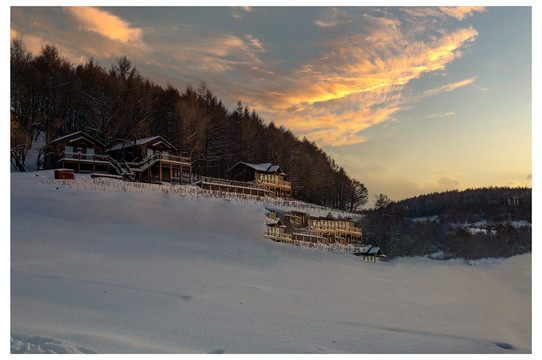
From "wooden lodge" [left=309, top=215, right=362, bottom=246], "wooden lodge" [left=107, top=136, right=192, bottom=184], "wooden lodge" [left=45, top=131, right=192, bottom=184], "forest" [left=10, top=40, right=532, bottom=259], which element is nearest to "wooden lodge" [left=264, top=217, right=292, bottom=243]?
Answer: "wooden lodge" [left=309, top=215, right=362, bottom=246]

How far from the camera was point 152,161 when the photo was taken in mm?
39781

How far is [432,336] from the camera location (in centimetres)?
1240

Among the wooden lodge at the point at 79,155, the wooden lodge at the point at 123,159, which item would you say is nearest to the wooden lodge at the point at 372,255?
the wooden lodge at the point at 123,159

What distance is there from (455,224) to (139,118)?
3957 cm

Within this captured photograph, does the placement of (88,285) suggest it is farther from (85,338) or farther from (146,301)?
(85,338)

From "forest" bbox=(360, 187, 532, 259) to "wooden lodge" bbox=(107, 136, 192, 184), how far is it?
20275mm

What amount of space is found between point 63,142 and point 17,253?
24.0m

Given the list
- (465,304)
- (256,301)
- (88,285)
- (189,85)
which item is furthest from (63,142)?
(465,304)

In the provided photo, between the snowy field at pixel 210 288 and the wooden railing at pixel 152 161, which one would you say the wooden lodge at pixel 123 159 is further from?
the snowy field at pixel 210 288

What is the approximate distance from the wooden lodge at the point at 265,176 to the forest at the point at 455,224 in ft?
38.8

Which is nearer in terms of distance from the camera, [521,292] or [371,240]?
[521,292]

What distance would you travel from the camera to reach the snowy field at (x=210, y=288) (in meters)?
10.5

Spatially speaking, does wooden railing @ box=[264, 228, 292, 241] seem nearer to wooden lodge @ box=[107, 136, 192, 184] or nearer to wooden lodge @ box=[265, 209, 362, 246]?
wooden lodge @ box=[265, 209, 362, 246]

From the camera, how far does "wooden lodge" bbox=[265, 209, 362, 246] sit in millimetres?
28614
